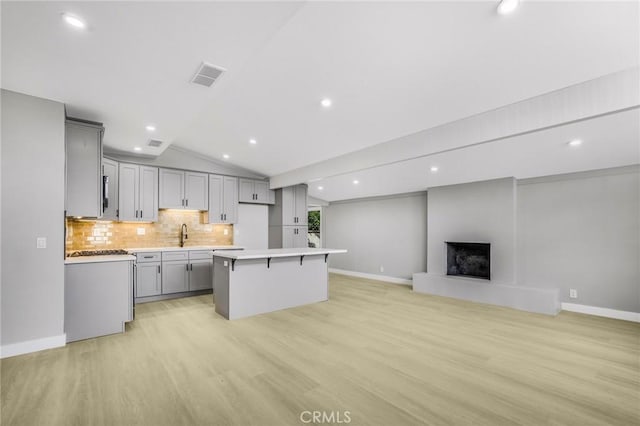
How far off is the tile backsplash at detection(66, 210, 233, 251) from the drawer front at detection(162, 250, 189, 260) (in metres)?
0.59

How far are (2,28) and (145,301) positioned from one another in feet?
13.9

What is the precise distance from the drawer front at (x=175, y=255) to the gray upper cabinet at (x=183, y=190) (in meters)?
0.92

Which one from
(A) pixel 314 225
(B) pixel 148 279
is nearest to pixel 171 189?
(B) pixel 148 279

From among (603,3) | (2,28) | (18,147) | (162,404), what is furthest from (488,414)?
(18,147)

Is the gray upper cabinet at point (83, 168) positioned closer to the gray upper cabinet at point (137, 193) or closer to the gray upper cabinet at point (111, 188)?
the gray upper cabinet at point (111, 188)

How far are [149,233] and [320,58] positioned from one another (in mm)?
4713

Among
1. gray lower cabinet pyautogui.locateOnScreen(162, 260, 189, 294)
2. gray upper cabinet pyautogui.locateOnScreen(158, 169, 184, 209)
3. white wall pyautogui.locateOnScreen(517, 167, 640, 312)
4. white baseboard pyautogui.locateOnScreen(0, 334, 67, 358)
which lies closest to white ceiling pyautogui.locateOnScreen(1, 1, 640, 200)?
white wall pyautogui.locateOnScreen(517, 167, 640, 312)

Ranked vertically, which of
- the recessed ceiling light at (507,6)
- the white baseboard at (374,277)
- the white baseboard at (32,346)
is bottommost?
the white baseboard at (374,277)

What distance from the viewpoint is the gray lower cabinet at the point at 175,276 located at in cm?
521

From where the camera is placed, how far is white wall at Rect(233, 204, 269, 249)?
6781 mm

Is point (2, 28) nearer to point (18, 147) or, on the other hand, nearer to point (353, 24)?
point (18, 147)

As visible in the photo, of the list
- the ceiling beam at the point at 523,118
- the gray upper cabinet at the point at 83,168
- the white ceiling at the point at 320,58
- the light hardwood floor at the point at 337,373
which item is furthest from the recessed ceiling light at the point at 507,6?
the gray upper cabinet at the point at 83,168

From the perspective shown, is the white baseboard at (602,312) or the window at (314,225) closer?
the white baseboard at (602,312)

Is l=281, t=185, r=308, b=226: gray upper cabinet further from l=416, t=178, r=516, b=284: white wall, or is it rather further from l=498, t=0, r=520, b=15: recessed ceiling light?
l=498, t=0, r=520, b=15: recessed ceiling light
